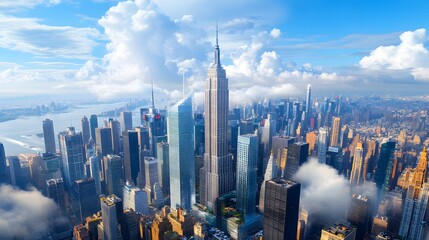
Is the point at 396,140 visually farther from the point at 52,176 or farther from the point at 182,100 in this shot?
the point at 52,176

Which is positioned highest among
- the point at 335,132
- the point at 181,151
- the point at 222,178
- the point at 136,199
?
the point at 335,132

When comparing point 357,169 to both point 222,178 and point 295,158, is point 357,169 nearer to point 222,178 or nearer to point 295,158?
point 295,158

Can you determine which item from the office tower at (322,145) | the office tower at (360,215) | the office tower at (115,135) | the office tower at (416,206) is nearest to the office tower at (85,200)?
the office tower at (115,135)

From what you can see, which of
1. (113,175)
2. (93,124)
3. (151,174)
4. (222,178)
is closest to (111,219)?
(151,174)

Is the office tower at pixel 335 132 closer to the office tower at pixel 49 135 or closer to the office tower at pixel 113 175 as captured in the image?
the office tower at pixel 113 175

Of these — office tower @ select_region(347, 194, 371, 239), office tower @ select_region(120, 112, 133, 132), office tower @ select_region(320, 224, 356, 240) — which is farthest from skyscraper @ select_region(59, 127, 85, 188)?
office tower @ select_region(347, 194, 371, 239)

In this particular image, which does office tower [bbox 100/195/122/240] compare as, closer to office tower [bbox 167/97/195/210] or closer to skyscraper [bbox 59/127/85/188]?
office tower [bbox 167/97/195/210]
